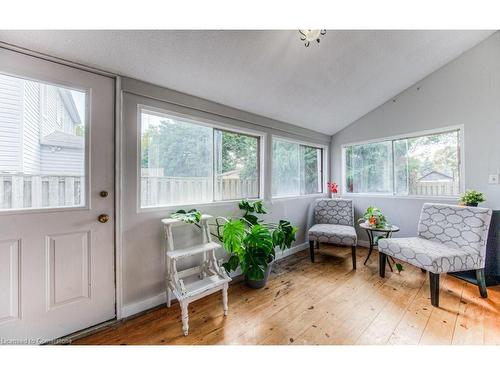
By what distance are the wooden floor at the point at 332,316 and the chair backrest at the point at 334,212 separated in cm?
96

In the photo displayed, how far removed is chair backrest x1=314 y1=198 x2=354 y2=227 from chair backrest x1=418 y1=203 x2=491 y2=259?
35.0 inches

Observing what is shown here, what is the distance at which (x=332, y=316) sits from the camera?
1.63 meters

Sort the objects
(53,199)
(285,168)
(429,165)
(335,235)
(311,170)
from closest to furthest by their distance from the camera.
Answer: (53,199) < (335,235) < (429,165) < (285,168) < (311,170)

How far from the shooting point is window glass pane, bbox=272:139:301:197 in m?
2.91

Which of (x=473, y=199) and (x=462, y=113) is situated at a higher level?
(x=462, y=113)

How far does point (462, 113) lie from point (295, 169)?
214cm

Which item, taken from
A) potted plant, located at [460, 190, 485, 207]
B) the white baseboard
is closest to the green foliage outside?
the white baseboard

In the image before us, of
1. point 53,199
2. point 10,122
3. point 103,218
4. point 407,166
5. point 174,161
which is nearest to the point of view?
point 10,122

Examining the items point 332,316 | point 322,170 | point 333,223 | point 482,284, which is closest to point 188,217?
point 332,316

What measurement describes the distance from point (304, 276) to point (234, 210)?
45.1 inches

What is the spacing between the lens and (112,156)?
1.57m

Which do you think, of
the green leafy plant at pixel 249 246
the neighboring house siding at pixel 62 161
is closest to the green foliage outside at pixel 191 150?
the neighboring house siding at pixel 62 161

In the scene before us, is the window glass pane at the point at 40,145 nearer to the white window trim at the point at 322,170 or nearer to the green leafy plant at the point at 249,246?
the green leafy plant at the point at 249,246

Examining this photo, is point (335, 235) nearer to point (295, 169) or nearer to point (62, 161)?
point (295, 169)
